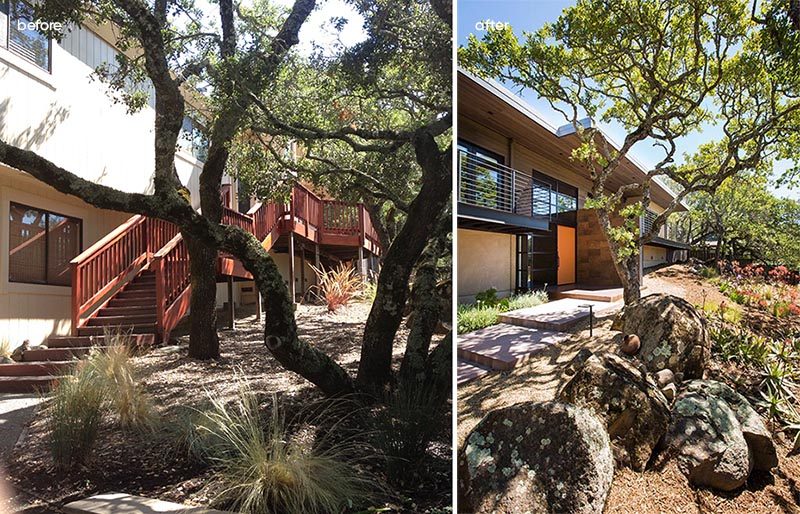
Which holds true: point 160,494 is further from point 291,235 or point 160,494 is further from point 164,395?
point 291,235

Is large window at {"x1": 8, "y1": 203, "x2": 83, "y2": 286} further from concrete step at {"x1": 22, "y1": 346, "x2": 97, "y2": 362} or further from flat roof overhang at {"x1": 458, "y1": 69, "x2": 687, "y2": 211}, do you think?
flat roof overhang at {"x1": 458, "y1": 69, "x2": 687, "y2": 211}

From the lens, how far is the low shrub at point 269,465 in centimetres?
120

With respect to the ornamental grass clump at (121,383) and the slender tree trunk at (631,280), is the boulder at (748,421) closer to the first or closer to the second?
the slender tree trunk at (631,280)

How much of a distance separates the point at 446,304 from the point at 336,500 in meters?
0.71

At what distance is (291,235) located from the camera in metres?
1.60

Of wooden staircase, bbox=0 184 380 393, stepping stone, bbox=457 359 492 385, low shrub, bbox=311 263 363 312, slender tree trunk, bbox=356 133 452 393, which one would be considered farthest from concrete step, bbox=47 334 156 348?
stepping stone, bbox=457 359 492 385

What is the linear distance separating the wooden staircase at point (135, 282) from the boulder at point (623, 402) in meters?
0.79

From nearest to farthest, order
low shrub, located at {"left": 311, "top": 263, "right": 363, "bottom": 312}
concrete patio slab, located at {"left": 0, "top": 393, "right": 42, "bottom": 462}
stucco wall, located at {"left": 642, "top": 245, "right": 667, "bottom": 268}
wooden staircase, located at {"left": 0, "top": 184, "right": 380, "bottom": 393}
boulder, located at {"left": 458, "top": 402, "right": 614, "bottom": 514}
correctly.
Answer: boulder, located at {"left": 458, "top": 402, "right": 614, "bottom": 514} < concrete patio slab, located at {"left": 0, "top": 393, "right": 42, "bottom": 462} < wooden staircase, located at {"left": 0, "top": 184, "right": 380, "bottom": 393} < stucco wall, located at {"left": 642, "top": 245, "right": 667, "bottom": 268} < low shrub, located at {"left": 311, "top": 263, "right": 363, "bottom": 312}

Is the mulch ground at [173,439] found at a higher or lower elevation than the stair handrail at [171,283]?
lower

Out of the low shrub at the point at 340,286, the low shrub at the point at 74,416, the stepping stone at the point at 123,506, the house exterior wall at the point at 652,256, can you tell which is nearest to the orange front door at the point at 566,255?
the house exterior wall at the point at 652,256

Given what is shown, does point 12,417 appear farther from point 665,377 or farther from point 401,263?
point 665,377

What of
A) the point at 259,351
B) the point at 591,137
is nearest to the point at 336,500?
the point at 259,351

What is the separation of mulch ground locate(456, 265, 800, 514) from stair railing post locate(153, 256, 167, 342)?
92cm

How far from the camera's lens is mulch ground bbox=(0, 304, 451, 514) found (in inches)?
46.2
